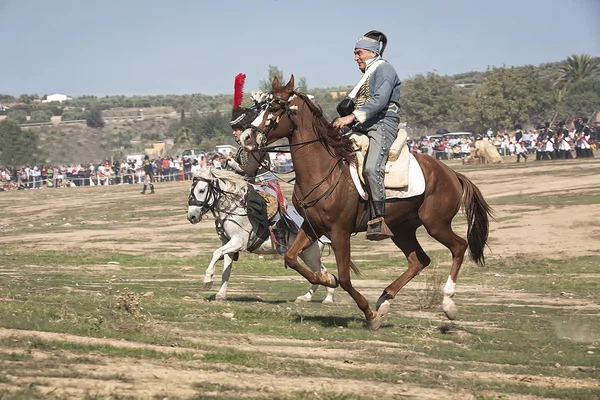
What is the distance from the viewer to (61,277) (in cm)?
1986

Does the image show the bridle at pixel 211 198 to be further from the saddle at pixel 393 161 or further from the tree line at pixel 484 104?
the tree line at pixel 484 104

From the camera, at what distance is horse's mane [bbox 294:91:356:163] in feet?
42.5

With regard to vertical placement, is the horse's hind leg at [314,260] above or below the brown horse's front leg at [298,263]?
below

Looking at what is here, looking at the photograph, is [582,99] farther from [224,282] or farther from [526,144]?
[224,282]

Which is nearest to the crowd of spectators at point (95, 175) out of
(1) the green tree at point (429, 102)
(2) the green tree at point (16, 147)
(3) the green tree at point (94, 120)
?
(2) the green tree at point (16, 147)

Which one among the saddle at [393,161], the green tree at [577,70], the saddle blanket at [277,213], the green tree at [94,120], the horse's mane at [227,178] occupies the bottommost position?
the saddle blanket at [277,213]

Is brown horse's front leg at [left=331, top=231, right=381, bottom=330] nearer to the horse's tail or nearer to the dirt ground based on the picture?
the dirt ground

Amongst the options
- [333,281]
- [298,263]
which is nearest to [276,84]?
[298,263]

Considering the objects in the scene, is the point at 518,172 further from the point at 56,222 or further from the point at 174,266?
the point at 174,266

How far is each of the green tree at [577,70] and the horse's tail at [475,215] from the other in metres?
97.9

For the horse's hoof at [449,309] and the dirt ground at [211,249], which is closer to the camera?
the dirt ground at [211,249]

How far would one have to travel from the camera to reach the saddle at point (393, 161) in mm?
13047

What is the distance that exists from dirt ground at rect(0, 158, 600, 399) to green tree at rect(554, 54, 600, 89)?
2097 inches

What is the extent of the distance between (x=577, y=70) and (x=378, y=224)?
335 feet
